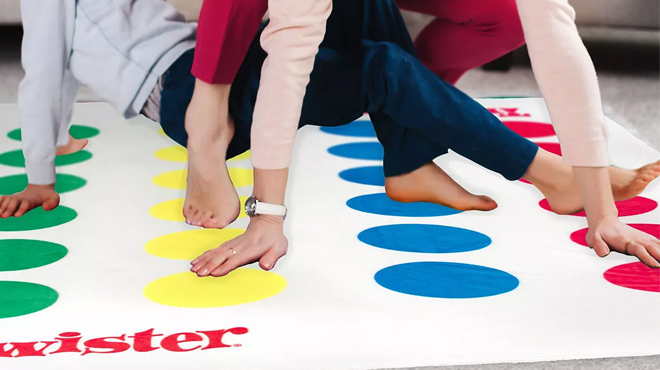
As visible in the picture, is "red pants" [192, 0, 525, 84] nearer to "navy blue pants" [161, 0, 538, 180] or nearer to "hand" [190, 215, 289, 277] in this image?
"navy blue pants" [161, 0, 538, 180]

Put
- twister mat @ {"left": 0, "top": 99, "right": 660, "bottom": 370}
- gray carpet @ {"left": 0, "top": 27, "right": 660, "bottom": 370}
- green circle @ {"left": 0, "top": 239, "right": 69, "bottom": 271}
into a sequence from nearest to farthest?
twister mat @ {"left": 0, "top": 99, "right": 660, "bottom": 370}
green circle @ {"left": 0, "top": 239, "right": 69, "bottom": 271}
gray carpet @ {"left": 0, "top": 27, "right": 660, "bottom": 370}

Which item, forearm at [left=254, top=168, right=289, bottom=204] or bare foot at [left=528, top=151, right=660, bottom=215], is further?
bare foot at [left=528, top=151, right=660, bottom=215]

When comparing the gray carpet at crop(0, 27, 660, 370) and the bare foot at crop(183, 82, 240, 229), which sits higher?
the bare foot at crop(183, 82, 240, 229)

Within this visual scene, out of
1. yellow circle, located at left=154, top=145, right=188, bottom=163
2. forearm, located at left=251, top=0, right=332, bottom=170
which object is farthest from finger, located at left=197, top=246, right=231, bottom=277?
yellow circle, located at left=154, top=145, right=188, bottom=163

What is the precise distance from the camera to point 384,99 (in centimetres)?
119

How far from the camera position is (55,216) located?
1.20m

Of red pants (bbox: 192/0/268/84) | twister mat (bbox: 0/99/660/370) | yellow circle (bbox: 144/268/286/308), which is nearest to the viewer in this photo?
twister mat (bbox: 0/99/660/370)

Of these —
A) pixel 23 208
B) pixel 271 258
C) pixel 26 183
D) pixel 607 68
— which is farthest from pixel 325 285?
pixel 607 68

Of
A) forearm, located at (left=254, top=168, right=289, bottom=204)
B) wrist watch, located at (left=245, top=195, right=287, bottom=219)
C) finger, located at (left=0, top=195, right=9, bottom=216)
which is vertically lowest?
finger, located at (left=0, top=195, right=9, bottom=216)

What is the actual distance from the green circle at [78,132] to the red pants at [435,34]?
55 cm

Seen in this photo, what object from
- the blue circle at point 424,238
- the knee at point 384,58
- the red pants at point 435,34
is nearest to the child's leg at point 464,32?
the red pants at point 435,34

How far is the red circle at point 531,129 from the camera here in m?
1.63

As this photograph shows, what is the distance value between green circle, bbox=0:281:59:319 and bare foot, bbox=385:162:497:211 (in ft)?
1.80

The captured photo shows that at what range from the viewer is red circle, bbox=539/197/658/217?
1.21 meters
